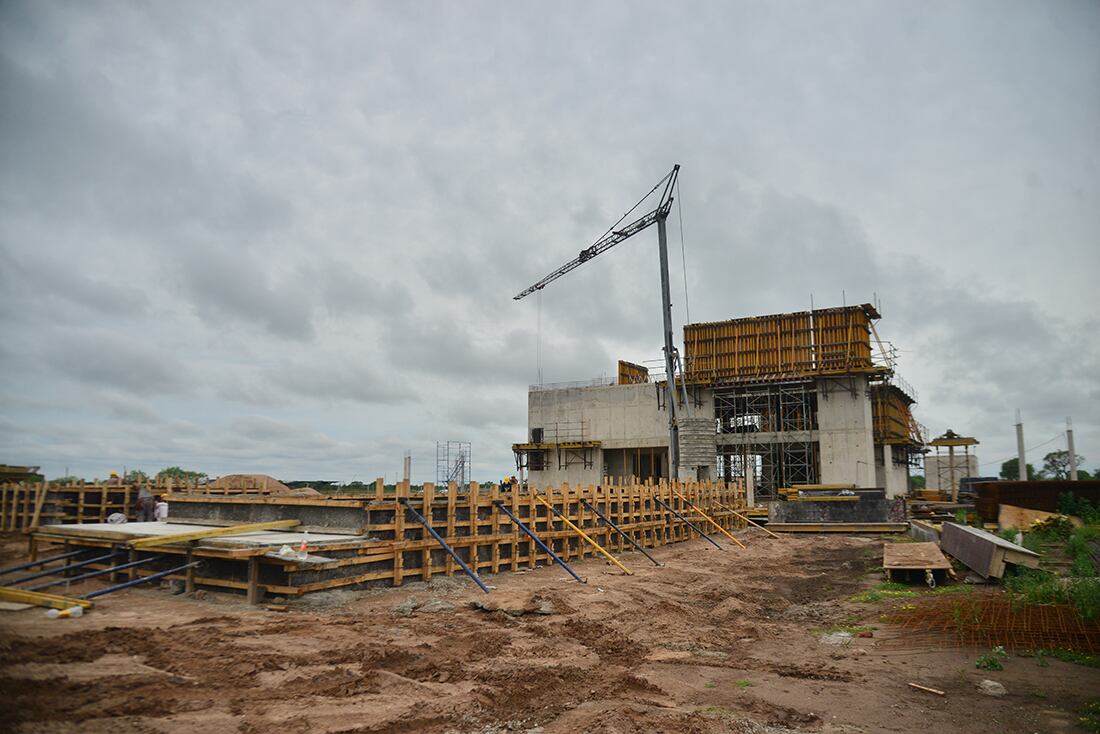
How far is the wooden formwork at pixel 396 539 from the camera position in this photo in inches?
428

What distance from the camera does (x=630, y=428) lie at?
160ft

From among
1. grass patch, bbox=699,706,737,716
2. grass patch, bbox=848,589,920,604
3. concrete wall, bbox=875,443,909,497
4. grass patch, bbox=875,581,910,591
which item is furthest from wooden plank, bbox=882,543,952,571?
concrete wall, bbox=875,443,909,497

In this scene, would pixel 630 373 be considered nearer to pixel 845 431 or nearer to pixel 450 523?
pixel 845 431

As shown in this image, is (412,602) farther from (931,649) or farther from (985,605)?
(985,605)

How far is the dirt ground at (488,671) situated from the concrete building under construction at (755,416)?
87.8 feet

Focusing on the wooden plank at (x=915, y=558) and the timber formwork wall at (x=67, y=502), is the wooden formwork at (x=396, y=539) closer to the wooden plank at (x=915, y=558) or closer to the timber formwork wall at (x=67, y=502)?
the wooden plank at (x=915, y=558)

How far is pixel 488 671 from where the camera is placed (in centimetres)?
740

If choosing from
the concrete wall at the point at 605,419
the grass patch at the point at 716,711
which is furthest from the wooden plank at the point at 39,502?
the concrete wall at the point at 605,419

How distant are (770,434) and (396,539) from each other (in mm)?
34762

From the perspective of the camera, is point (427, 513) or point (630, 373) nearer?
point (427, 513)

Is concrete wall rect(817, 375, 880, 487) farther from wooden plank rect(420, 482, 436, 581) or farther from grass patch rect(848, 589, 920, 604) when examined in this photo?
wooden plank rect(420, 482, 436, 581)

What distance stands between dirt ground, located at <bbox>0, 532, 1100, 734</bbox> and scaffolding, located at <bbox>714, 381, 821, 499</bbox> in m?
32.3

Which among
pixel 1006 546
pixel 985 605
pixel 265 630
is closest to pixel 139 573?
pixel 265 630

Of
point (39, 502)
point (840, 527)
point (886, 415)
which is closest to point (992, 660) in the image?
point (840, 527)
